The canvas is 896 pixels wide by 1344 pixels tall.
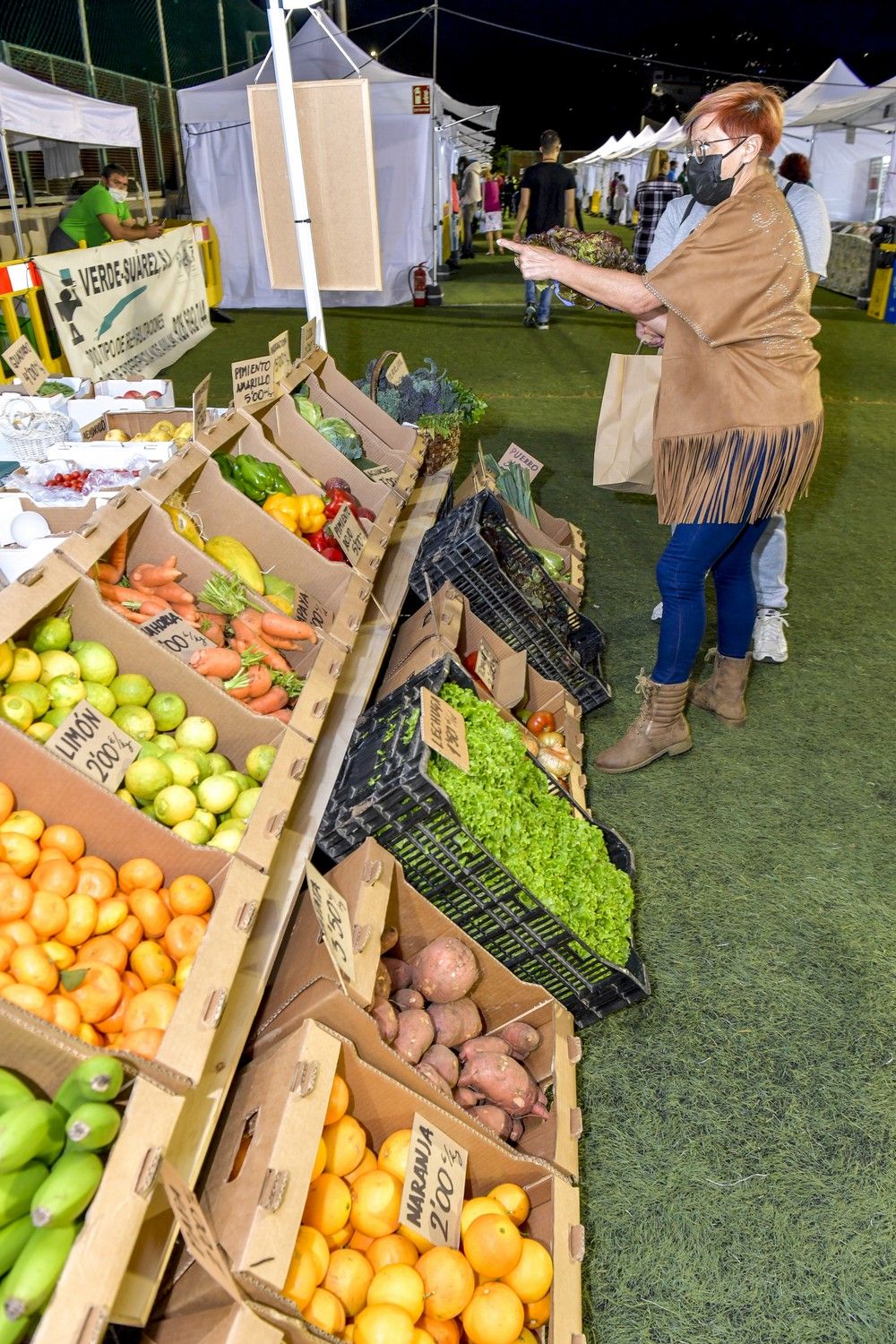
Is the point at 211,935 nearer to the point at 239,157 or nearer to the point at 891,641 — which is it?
the point at 891,641

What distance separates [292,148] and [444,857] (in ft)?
10.3

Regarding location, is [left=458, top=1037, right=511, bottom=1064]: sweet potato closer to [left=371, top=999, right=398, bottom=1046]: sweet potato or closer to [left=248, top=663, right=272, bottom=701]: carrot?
[left=371, top=999, right=398, bottom=1046]: sweet potato

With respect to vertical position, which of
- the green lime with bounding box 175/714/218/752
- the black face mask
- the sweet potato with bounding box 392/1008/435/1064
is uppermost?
the black face mask

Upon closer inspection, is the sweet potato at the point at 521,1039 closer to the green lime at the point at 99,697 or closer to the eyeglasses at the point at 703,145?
the green lime at the point at 99,697

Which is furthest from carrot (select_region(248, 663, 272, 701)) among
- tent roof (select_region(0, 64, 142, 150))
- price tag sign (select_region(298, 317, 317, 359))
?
tent roof (select_region(0, 64, 142, 150))

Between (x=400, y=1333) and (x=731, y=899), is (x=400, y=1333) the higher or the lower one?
the higher one

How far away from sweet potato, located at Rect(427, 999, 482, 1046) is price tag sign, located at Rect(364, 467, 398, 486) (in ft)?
7.91

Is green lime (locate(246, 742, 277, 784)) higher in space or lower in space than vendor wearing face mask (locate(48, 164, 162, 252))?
lower

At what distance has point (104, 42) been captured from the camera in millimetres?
17531

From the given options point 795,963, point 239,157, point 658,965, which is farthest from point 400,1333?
point 239,157

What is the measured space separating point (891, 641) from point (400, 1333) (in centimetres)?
369

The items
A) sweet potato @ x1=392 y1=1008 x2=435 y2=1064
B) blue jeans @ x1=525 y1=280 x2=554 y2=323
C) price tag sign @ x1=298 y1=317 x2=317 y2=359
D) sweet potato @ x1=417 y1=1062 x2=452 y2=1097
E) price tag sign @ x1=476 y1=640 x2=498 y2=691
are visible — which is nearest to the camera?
sweet potato @ x1=417 y1=1062 x2=452 y2=1097

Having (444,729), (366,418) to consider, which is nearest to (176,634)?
(444,729)

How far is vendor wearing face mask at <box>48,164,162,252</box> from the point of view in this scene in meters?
8.41
